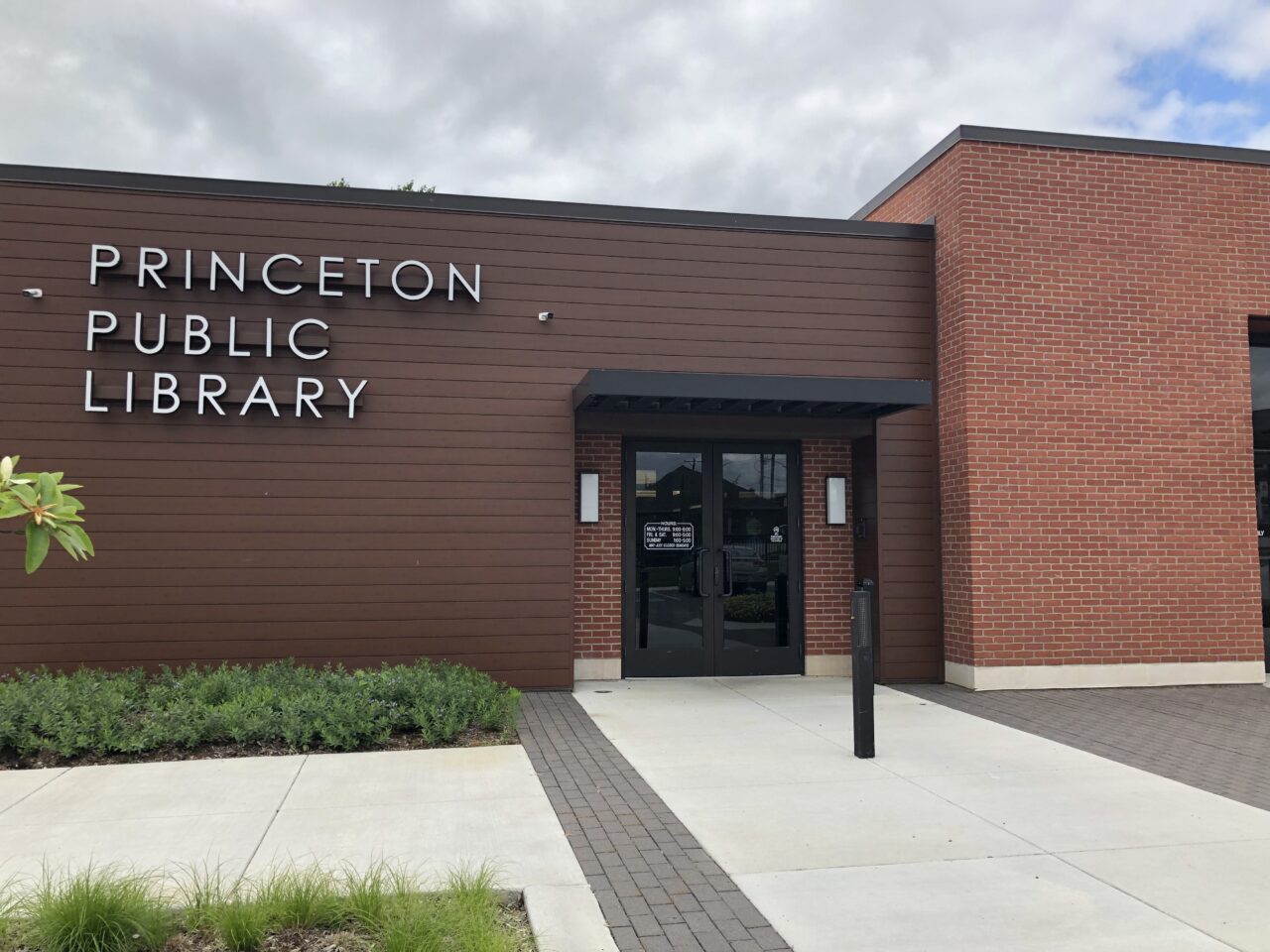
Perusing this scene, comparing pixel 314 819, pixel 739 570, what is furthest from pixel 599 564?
pixel 314 819

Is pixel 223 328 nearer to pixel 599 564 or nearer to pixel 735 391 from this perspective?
pixel 599 564

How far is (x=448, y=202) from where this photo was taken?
9617mm

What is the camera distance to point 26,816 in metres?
5.34

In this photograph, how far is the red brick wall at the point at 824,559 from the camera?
10.5 meters

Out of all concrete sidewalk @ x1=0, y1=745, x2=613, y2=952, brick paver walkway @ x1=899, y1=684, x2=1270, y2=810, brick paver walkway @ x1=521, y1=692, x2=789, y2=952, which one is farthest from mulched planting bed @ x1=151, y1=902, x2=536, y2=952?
brick paver walkway @ x1=899, y1=684, x2=1270, y2=810

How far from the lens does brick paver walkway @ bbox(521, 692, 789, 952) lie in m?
3.78

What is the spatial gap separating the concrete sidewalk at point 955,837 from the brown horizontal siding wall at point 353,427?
244 cm

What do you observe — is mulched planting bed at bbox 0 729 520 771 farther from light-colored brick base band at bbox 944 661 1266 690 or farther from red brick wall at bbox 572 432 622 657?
light-colored brick base band at bbox 944 661 1266 690

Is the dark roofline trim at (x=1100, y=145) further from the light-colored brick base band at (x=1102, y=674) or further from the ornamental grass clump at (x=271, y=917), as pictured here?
the ornamental grass clump at (x=271, y=917)

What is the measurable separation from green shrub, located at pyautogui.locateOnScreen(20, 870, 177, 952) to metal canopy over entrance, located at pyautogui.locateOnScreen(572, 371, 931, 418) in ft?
18.6

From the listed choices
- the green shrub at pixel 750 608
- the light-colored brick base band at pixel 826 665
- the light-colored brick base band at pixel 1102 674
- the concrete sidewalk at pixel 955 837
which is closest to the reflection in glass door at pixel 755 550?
the green shrub at pixel 750 608

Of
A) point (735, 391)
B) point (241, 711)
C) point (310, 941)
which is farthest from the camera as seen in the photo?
point (735, 391)

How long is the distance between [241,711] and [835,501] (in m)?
6.34

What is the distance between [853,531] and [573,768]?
5233 millimetres
